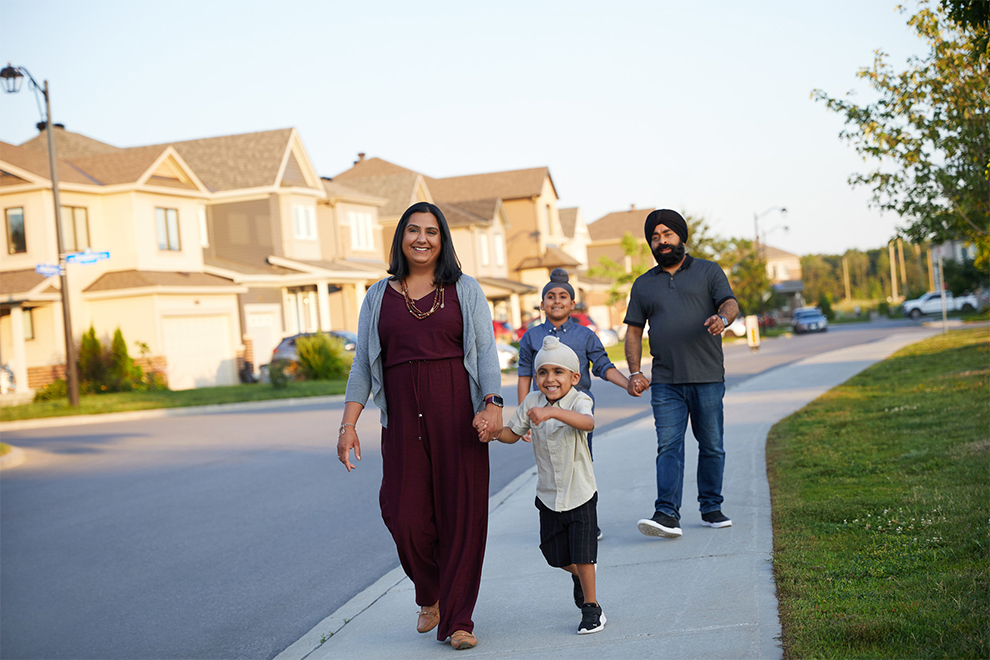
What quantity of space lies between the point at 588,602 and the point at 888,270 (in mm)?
133419

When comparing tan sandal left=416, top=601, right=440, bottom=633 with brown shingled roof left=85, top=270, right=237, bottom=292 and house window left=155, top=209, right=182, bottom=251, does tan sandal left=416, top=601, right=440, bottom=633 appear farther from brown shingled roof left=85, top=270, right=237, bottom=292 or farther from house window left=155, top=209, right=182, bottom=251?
house window left=155, top=209, right=182, bottom=251

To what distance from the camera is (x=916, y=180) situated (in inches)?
622

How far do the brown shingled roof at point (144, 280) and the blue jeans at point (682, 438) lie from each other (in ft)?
84.6

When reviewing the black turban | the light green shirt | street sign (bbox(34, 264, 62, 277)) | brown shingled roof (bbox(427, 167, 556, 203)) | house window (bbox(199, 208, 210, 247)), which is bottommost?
the light green shirt

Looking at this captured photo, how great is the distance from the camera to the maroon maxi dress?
4.73 metres

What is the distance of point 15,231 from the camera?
29562 millimetres

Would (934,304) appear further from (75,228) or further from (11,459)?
(11,459)

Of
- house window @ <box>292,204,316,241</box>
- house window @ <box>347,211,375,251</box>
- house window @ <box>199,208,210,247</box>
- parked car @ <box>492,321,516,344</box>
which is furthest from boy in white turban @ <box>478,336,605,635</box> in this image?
house window @ <box>347,211,375,251</box>

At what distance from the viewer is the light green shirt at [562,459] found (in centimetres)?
472

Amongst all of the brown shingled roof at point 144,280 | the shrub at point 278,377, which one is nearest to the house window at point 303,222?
the brown shingled roof at point 144,280

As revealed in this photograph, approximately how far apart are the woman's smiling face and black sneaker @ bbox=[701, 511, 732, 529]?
291 cm

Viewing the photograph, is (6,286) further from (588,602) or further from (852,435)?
(588,602)

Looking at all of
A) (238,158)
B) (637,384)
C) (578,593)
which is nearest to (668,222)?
(637,384)

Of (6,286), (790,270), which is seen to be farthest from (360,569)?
(790,270)
